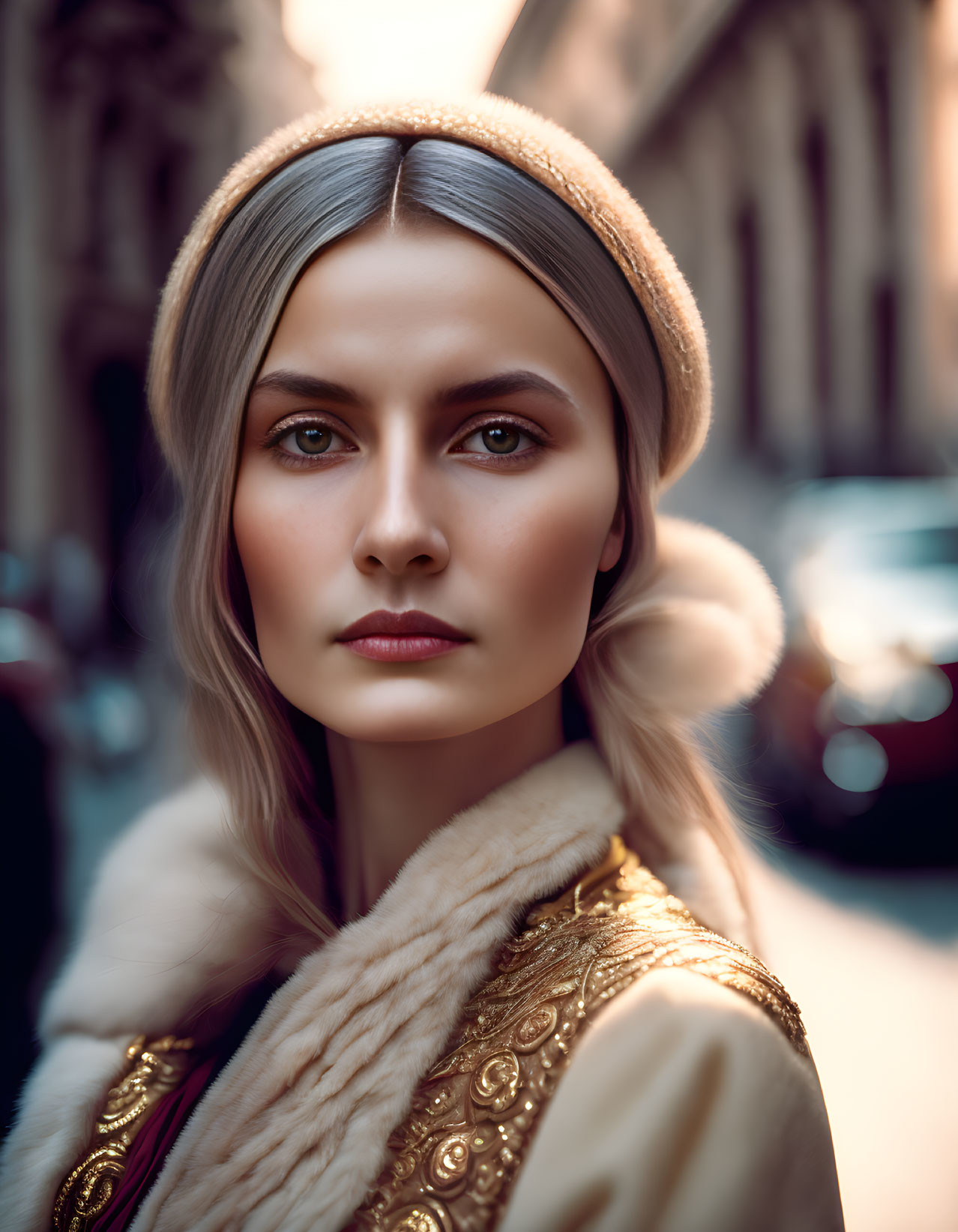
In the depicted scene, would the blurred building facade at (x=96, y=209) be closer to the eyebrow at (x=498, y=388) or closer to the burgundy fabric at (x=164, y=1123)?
the eyebrow at (x=498, y=388)

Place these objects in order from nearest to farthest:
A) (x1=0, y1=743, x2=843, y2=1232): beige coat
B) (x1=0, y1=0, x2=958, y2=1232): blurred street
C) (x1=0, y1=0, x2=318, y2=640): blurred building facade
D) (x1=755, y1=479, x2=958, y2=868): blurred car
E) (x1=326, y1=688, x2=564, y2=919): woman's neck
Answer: (x1=0, y1=743, x2=843, y2=1232): beige coat, (x1=326, y1=688, x2=564, y2=919): woman's neck, (x1=0, y1=0, x2=958, y2=1232): blurred street, (x1=755, y1=479, x2=958, y2=868): blurred car, (x1=0, y1=0, x2=318, y2=640): blurred building facade

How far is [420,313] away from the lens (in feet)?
3.55

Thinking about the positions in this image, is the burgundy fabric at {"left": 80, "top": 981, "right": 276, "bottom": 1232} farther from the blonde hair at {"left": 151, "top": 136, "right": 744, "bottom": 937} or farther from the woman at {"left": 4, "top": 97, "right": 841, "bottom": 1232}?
the blonde hair at {"left": 151, "top": 136, "right": 744, "bottom": 937}

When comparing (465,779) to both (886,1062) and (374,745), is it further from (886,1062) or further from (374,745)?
(886,1062)

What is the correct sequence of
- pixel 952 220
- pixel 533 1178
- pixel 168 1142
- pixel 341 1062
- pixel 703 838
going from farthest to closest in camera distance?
pixel 952 220
pixel 703 838
pixel 168 1142
pixel 341 1062
pixel 533 1178

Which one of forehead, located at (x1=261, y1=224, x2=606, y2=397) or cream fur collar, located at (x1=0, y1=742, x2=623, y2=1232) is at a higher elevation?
forehead, located at (x1=261, y1=224, x2=606, y2=397)

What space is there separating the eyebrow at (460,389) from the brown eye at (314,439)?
4 cm

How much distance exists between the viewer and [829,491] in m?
6.00

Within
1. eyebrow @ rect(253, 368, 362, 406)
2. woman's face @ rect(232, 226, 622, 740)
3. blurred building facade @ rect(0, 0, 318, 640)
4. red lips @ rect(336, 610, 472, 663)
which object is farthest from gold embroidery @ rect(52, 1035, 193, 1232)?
blurred building facade @ rect(0, 0, 318, 640)

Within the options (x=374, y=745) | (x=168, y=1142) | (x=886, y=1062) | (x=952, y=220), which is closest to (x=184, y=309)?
(x=374, y=745)

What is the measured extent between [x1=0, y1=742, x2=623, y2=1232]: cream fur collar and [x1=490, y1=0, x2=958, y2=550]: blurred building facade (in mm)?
10039

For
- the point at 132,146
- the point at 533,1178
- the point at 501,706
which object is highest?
the point at 132,146

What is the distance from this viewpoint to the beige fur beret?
115 centimetres

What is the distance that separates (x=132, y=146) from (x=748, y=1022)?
998 centimetres
